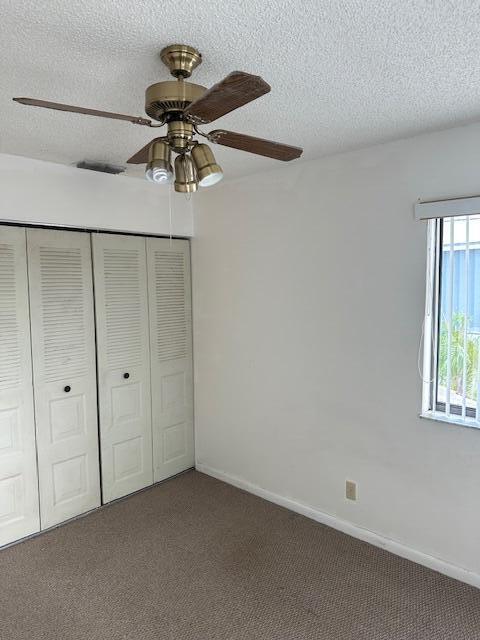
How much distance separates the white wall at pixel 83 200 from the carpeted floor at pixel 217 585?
1939 mm

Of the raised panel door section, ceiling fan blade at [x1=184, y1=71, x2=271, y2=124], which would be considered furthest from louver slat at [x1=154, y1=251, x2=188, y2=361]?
ceiling fan blade at [x1=184, y1=71, x2=271, y2=124]

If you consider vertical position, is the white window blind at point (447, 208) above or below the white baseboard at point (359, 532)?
above

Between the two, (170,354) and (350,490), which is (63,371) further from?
(350,490)

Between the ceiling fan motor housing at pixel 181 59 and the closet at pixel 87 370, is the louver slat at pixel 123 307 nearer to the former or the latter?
the closet at pixel 87 370

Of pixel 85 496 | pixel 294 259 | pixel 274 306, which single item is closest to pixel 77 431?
pixel 85 496

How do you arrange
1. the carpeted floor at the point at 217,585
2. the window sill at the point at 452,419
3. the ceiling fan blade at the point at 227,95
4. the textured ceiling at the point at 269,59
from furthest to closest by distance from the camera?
the window sill at the point at 452,419 < the carpeted floor at the point at 217,585 < the textured ceiling at the point at 269,59 < the ceiling fan blade at the point at 227,95

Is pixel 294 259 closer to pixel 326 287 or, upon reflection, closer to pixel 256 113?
pixel 326 287

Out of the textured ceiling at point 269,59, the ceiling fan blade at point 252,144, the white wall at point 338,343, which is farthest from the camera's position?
the white wall at point 338,343

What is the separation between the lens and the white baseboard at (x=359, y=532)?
7.50ft

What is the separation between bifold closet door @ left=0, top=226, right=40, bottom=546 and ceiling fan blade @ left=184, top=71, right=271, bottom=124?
5.57ft

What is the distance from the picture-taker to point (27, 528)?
2.69 m

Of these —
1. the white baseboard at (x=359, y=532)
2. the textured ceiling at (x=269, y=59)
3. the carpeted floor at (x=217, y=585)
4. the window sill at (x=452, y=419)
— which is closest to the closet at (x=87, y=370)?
the carpeted floor at (x=217, y=585)

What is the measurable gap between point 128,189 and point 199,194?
0.59 meters

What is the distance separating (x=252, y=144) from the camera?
1555 millimetres
